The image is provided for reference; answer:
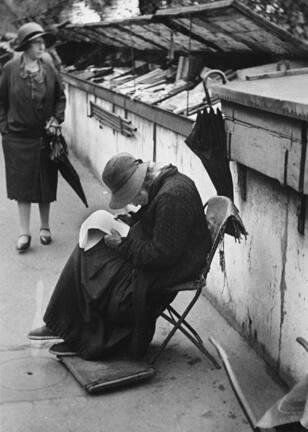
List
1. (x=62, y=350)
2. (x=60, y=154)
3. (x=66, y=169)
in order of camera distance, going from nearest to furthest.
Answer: (x=62, y=350)
(x=60, y=154)
(x=66, y=169)

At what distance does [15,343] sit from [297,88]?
247 cm

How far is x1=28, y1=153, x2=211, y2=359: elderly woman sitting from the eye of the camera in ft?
15.7

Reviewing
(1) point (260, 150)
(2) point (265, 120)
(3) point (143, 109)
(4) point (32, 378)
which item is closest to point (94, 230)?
(4) point (32, 378)

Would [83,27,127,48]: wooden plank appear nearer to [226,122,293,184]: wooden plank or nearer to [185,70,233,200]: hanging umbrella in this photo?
[185,70,233,200]: hanging umbrella

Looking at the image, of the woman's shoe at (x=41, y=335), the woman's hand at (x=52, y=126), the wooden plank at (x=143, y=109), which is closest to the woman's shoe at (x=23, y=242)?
the woman's hand at (x=52, y=126)

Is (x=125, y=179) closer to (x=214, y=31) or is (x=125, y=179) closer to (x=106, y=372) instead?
(x=106, y=372)

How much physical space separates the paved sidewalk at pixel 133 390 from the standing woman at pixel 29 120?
1.57 meters

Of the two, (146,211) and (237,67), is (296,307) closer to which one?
(146,211)

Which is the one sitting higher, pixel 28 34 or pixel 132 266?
pixel 28 34

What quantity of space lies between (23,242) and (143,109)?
1.88m

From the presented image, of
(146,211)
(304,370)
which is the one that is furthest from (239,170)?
(304,370)

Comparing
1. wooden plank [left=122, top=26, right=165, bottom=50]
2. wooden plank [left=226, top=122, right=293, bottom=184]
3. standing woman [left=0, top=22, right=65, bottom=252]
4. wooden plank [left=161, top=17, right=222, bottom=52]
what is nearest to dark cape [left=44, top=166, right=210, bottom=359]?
wooden plank [left=226, top=122, right=293, bottom=184]

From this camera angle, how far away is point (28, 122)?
7762 millimetres

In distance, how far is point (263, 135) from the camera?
4809 mm
